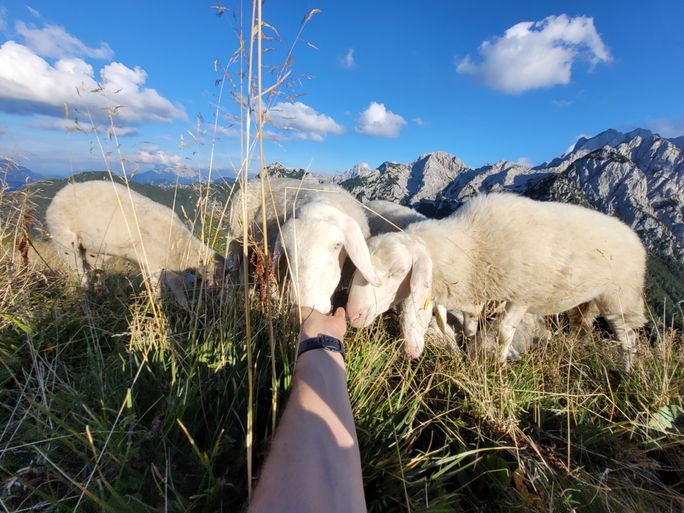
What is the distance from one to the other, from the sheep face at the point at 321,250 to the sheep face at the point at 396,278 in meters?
0.26

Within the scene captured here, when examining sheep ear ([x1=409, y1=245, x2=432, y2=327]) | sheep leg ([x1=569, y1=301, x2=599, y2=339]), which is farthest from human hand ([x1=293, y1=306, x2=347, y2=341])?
sheep leg ([x1=569, y1=301, x2=599, y2=339])

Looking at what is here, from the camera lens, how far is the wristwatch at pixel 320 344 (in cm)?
201

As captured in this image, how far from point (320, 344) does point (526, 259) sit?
3298 mm

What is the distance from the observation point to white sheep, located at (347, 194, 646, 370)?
14.0 feet

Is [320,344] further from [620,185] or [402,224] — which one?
[620,185]

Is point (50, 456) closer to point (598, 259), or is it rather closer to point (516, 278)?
point (516, 278)

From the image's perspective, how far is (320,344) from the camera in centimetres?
202

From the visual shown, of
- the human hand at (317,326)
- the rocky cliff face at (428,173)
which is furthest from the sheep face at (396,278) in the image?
the rocky cliff face at (428,173)

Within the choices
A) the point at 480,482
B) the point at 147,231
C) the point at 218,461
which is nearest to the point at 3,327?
the point at 218,461

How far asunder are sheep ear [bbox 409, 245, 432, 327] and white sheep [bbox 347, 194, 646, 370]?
0.16 metres

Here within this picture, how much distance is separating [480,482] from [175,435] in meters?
1.65

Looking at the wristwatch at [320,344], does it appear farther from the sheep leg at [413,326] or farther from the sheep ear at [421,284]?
the sheep ear at [421,284]

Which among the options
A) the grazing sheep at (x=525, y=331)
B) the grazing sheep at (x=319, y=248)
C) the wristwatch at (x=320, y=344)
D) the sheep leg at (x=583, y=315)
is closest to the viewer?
the wristwatch at (x=320, y=344)

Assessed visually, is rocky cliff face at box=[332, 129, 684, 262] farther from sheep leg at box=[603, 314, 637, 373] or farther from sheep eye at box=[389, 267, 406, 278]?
sheep eye at box=[389, 267, 406, 278]
